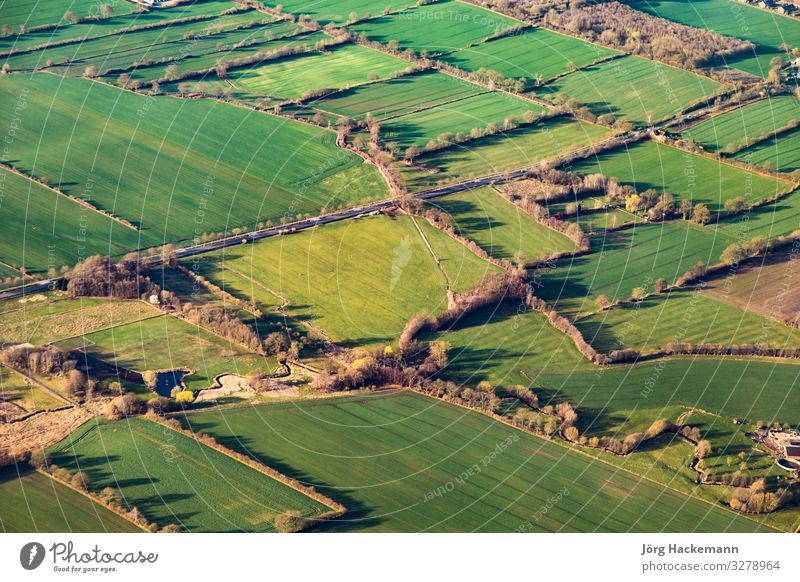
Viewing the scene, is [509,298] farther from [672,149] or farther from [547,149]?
[672,149]

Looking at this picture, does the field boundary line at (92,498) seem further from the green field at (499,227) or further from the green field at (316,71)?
the green field at (316,71)

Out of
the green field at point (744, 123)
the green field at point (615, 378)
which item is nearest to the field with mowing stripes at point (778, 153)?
the green field at point (744, 123)

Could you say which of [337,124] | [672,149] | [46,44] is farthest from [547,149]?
[46,44]

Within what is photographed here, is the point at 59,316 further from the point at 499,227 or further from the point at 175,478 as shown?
the point at 499,227

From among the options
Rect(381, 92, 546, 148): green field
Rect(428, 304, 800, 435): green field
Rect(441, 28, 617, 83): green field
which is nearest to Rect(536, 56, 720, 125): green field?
Rect(441, 28, 617, 83): green field

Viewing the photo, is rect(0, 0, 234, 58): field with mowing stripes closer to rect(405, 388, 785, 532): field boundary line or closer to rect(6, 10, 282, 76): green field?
rect(6, 10, 282, 76): green field

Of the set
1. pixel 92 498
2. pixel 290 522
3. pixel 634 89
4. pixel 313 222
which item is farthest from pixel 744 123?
pixel 92 498

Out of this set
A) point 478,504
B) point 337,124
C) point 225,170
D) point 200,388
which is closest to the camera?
Answer: point 478,504
